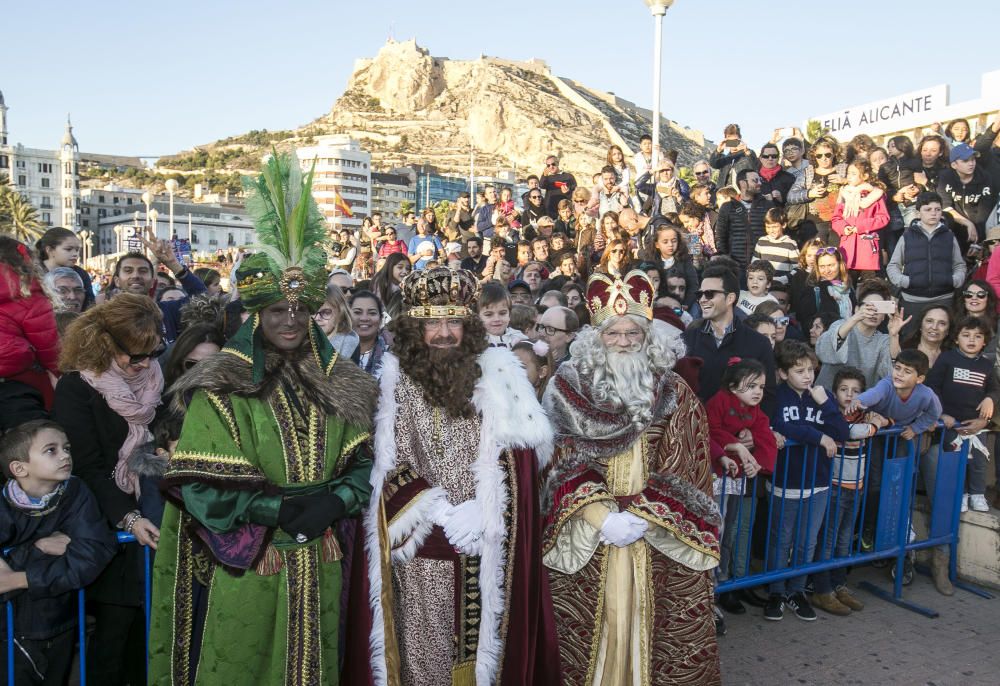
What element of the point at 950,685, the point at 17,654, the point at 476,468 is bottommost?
the point at 950,685

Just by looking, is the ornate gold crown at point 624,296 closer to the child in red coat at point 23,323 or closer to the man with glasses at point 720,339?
the man with glasses at point 720,339

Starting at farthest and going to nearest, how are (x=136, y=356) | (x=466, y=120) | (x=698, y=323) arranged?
(x=466, y=120) → (x=698, y=323) → (x=136, y=356)

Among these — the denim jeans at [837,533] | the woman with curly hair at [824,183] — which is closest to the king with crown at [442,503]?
the denim jeans at [837,533]

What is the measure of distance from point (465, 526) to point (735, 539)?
2.53 m

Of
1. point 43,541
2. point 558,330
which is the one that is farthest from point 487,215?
point 43,541

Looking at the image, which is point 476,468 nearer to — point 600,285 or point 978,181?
point 600,285

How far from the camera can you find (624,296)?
12.5 feet

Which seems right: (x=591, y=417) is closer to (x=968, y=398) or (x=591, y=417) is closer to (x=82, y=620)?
(x=82, y=620)

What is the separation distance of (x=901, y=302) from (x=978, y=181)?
7.05 ft

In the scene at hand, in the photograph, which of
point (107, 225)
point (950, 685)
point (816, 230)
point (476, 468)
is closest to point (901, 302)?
point (816, 230)

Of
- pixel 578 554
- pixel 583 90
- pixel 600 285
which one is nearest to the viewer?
pixel 578 554

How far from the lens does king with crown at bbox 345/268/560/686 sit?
3119mm

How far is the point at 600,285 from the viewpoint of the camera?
391 centimetres

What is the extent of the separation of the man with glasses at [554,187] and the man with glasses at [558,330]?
322 inches
